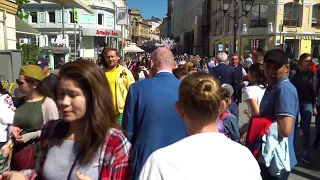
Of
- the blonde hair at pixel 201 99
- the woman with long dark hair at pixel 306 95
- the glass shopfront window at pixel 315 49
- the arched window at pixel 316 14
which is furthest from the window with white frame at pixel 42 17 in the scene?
the blonde hair at pixel 201 99

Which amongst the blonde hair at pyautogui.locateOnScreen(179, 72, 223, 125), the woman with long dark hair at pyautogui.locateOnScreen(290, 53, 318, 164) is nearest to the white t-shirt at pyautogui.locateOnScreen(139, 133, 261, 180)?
the blonde hair at pyautogui.locateOnScreen(179, 72, 223, 125)

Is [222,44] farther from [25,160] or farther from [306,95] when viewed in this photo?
[25,160]

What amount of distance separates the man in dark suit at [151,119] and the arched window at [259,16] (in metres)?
36.0

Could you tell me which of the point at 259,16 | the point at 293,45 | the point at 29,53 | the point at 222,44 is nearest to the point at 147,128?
the point at 29,53

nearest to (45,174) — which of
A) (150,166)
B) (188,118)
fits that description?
(150,166)

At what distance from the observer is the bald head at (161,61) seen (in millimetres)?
3266

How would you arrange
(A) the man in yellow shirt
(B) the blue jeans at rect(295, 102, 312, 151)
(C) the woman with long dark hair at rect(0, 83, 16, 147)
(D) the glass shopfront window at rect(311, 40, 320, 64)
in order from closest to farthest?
(C) the woman with long dark hair at rect(0, 83, 16, 147), (A) the man in yellow shirt, (B) the blue jeans at rect(295, 102, 312, 151), (D) the glass shopfront window at rect(311, 40, 320, 64)

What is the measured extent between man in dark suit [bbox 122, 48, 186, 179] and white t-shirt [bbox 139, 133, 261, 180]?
4.31 feet

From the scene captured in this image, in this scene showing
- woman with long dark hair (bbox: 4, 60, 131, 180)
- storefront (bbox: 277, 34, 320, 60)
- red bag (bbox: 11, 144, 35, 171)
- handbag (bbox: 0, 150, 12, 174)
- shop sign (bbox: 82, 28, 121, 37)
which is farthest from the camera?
shop sign (bbox: 82, 28, 121, 37)

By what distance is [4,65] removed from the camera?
36.8 ft

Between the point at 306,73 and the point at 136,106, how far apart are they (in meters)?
4.69

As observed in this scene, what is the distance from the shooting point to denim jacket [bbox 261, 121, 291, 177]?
2.99 metres

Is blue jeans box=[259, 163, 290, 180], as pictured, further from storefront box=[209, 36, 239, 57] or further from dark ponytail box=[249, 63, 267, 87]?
storefront box=[209, 36, 239, 57]

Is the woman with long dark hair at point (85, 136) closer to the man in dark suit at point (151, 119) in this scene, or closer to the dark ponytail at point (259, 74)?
the man in dark suit at point (151, 119)
